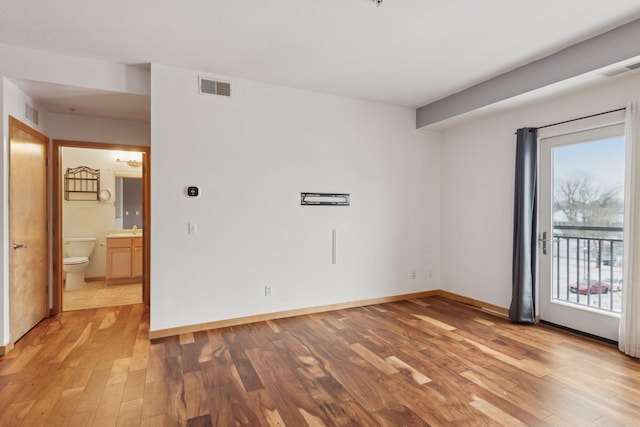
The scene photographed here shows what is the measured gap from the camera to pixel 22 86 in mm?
3254

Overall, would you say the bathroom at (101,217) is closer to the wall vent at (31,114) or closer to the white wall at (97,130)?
the white wall at (97,130)

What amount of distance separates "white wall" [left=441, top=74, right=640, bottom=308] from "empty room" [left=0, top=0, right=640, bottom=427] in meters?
0.03

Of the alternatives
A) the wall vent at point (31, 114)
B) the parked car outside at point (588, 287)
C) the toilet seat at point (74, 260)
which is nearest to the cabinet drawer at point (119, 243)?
the toilet seat at point (74, 260)

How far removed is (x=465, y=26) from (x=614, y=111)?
1.74 meters

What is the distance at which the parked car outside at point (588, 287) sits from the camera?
340cm

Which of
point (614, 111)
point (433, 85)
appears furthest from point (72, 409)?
point (614, 111)

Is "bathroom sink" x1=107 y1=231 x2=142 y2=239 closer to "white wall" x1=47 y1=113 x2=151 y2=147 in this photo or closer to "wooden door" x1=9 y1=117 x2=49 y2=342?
"wooden door" x1=9 y1=117 x2=49 y2=342

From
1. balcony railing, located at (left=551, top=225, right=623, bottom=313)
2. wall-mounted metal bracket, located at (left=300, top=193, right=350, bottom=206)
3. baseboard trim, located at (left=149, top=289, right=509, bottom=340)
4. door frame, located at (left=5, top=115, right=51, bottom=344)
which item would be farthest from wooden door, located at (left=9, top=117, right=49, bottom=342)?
balcony railing, located at (left=551, top=225, right=623, bottom=313)

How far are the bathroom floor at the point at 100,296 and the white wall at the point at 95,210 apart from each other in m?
0.53

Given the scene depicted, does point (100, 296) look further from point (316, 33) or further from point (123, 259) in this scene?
point (316, 33)

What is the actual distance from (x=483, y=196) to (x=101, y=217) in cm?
635

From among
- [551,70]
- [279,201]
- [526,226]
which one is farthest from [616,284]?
[279,201]

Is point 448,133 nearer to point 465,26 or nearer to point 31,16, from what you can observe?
point 465,26

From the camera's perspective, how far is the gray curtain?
12.5 feet
